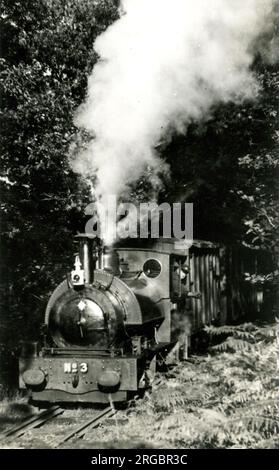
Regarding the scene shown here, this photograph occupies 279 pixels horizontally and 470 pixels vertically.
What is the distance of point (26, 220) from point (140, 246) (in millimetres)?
3886

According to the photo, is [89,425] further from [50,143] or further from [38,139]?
[38,139]

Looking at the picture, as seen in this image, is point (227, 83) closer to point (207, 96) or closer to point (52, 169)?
point (207, 96)

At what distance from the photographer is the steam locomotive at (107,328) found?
715 centimetres

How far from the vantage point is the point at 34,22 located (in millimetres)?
12719

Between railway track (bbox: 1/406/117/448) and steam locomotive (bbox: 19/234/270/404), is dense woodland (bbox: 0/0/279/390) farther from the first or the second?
railway track (bbox: 1/406/117/448)

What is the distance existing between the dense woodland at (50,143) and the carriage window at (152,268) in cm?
359

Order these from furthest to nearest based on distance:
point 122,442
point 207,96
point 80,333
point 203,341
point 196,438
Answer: point 207,96
point 203,341
point 80,333
point 122,442
point 196,438

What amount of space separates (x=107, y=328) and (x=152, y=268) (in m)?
2.02

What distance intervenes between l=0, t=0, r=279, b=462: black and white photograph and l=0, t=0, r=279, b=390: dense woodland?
4cm

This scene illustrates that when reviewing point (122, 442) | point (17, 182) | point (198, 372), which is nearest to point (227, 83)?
point (17, 182)

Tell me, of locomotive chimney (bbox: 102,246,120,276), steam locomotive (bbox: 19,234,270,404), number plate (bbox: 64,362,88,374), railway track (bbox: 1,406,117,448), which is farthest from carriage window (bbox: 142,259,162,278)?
railway track (bbox: 1,406,117,448)

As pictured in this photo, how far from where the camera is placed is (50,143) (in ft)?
39.2

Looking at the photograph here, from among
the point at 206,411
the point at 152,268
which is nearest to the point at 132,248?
the point at 152,268

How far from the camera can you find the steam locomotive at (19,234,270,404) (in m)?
7.15
